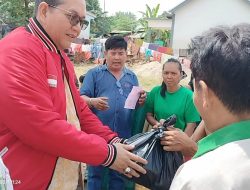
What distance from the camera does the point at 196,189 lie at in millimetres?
1102

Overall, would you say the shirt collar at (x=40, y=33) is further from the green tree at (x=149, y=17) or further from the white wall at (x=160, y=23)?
the green tree at (x=149, y=17)

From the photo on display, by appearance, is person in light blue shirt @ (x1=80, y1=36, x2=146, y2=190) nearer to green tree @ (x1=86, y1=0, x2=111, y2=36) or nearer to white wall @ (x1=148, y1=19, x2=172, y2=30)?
white wall @ (x1=148, y1=19, x2=172, y2=30)

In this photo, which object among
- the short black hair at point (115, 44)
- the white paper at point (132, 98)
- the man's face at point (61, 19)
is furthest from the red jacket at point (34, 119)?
the short black hair at point (115, 44)

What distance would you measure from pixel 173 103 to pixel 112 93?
672 millimetres

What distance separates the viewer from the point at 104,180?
379cm

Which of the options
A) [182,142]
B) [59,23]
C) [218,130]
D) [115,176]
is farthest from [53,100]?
[115,176]

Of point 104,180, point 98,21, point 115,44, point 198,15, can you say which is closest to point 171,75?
point 115,44

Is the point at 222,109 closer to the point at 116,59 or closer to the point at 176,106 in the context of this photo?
the point at 176,106

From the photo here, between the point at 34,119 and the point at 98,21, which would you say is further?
the point at 98,21

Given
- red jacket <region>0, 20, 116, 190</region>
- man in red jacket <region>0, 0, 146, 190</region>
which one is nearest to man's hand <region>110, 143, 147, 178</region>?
man in red jacket <region>0, 0, 146, 190</region>

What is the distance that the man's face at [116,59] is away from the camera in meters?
3.94

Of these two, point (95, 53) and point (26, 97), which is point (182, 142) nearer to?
point (26, 97)

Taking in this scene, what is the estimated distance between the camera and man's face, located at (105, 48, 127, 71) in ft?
12.9

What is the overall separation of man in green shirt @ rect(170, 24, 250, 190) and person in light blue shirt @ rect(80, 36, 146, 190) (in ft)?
7.63
